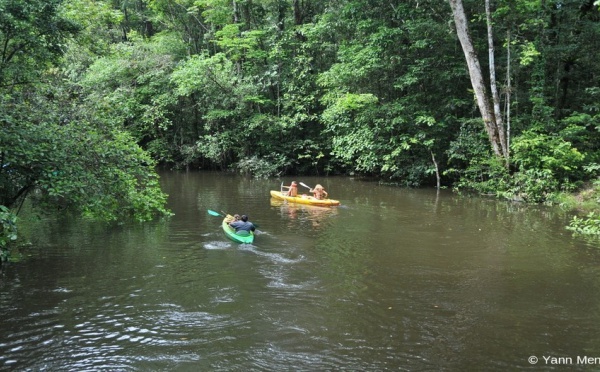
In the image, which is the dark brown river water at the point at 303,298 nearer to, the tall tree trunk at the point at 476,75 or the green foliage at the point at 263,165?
the tall tree trunk at the point at 476,75

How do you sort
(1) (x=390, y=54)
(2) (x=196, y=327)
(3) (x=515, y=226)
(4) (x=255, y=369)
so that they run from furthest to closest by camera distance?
(1) (x=390, y=54), (3) (x=515, y=226), (2) (x=196, y=327), (4) (x=255, y=369)

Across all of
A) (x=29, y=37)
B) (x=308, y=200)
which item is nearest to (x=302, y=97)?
(x=308, y=200)

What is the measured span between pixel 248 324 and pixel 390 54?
17792 millimetres

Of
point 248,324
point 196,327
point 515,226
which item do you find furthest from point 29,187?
point 515,226

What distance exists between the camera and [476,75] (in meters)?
17.4

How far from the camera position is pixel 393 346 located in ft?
18.6

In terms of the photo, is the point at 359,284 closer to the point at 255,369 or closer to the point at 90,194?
the point at 255,369

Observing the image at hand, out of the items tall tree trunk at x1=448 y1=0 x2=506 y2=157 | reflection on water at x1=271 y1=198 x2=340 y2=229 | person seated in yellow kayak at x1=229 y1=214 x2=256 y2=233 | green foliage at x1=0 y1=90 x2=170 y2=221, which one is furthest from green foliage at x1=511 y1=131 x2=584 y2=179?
green foliage at x1=0 y1=90 x2=170 y2=221

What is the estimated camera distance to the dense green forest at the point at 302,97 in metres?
8.43

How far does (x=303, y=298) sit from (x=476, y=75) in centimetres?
1349

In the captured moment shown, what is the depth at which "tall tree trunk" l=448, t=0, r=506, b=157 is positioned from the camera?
56.6 ft

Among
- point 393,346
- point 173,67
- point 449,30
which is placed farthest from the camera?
point 173,67

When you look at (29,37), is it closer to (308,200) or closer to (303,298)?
(303,298)

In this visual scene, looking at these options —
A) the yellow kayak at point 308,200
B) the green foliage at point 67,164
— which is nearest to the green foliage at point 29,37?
the green foliage at point 67,164
